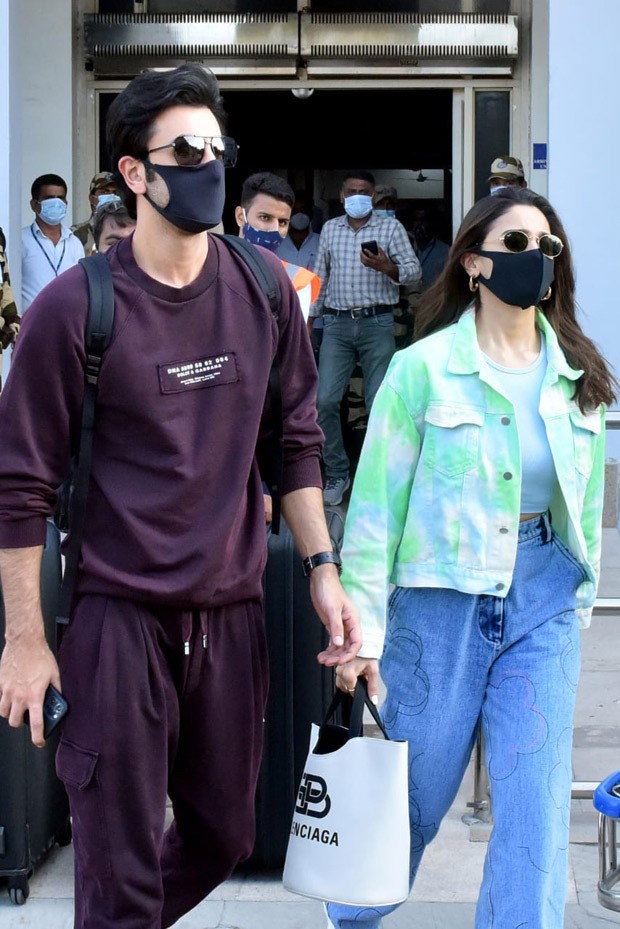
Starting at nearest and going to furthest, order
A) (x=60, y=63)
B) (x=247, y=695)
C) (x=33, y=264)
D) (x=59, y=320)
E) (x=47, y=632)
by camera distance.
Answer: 1. (x=59, y=320)
2. (x=247, y=695)
3. (x=47, y=632)
4. (x=33, y=264)
5. (x=60, y=63)

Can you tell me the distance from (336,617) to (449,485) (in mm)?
410

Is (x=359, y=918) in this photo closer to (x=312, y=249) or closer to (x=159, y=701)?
(x=159, y=701)

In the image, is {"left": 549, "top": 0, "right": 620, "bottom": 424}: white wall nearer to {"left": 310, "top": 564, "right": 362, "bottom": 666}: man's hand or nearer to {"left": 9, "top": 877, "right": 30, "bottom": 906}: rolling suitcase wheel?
{"left": 9, "top": 877, "right": 30, "bottom": 906}: rolling suitcase wheel

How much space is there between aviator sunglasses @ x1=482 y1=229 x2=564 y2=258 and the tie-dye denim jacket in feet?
0.85

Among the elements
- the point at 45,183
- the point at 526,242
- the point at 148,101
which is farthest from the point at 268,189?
the point at 45,183

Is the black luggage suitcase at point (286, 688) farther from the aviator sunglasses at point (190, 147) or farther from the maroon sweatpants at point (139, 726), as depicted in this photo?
the aviator sunglasses at point (190, 147)

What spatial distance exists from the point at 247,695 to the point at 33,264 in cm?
652

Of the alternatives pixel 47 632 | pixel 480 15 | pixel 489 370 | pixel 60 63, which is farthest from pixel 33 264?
pixel 489 370

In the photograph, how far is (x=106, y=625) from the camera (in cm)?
252

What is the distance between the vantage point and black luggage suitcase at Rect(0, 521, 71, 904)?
3523 mm

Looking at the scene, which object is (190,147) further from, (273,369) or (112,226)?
(112,226)

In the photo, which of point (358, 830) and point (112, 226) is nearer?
point (358, 830)

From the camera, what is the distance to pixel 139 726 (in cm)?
252

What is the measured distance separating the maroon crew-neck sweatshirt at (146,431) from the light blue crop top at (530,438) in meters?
0.63
